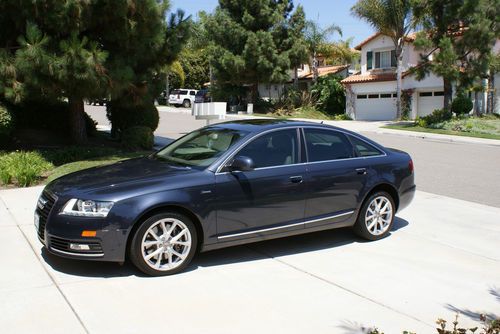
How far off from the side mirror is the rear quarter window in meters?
1.72

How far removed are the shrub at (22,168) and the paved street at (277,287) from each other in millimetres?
2655

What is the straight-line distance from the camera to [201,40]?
45938 mm

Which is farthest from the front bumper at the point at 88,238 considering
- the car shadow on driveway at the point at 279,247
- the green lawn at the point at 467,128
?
the green lawn at the point at 467,128

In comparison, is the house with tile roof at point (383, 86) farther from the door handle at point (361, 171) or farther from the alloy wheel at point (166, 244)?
the alloy wheel at point (166, 244)

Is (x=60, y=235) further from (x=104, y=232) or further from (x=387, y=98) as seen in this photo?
(x=387, y=98)

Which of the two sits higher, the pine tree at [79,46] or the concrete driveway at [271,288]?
the pine tree at [79,46]

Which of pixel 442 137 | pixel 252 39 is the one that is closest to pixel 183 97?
pixel 252 39

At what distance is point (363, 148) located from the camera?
22.0 ft

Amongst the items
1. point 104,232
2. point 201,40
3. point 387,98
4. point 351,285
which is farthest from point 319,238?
point 201,40

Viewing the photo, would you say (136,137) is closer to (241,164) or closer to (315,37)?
(241,164)

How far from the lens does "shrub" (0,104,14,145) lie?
12695 mm

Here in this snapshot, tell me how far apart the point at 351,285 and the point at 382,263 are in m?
0.84

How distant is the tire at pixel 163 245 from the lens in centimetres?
501

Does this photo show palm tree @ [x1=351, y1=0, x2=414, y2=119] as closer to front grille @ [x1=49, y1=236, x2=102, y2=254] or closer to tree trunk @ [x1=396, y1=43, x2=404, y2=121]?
tree trunk @ [x1=396, y1=43, x2=404, y2=121]
